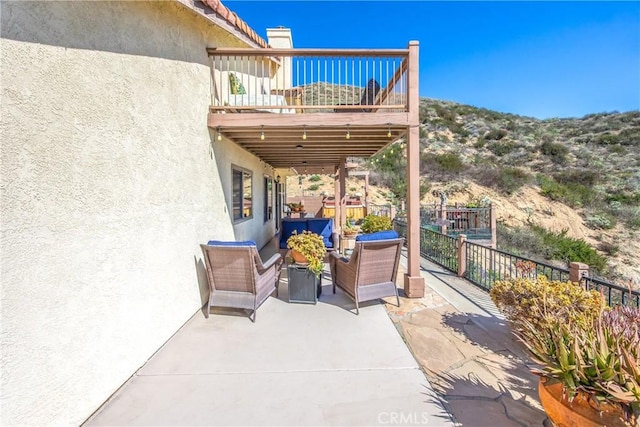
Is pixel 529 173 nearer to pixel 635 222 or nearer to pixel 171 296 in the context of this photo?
pixel 635 222

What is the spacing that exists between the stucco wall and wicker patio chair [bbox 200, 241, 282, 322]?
365 millimetres

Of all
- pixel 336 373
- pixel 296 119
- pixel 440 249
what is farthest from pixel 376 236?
pixel 440 249

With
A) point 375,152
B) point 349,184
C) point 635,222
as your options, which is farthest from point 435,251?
point 349,184

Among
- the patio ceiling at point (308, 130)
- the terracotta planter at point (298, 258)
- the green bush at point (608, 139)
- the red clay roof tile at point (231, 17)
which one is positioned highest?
the green bush at point (608, 139)

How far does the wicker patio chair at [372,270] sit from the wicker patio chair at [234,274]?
127 cm

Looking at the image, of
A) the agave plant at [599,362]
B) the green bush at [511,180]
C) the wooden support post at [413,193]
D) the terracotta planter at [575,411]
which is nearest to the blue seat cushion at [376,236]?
the wooden support post at [413,193]

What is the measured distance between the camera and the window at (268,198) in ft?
32.3

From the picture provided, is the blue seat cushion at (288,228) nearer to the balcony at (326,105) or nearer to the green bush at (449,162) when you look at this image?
the balcony at (326,105)

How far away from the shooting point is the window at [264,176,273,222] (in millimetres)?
9839

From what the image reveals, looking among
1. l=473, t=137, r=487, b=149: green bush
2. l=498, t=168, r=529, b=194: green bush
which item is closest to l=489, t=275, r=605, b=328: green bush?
l=498, t=168, r=529, b=194: green bush

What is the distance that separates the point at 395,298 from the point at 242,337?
248cm

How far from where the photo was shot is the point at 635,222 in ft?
50.1

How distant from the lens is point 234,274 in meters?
4.02

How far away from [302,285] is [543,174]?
950 inches
